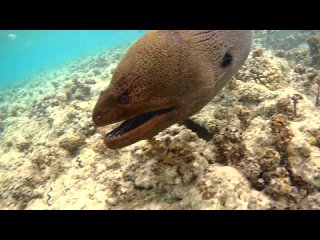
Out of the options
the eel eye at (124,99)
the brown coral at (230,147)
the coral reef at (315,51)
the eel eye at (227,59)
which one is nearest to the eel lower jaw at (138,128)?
the eel eye at (124,99)

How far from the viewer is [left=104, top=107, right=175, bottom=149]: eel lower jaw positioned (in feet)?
9.89

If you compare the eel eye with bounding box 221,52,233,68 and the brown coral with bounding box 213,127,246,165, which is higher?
the eel eye with bounding box 221,52,233,68

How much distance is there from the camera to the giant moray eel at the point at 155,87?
2.97m

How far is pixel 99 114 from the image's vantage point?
304 centimetres

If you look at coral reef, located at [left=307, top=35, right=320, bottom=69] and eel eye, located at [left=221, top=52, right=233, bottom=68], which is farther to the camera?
coral reef, located at [left=307, top=35, right=320, bottom=69]

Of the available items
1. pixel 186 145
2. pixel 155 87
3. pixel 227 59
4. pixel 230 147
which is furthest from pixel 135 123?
pixel 227 59

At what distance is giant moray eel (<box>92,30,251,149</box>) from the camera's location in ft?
9.74

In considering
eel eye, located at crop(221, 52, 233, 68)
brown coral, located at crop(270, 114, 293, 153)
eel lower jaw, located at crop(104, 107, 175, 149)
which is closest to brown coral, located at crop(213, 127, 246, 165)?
brown coral, located at crop(270, 114, 293, 153)

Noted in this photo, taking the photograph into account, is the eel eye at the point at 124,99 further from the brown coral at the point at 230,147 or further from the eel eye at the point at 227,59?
the eel eye at the point at 227,59

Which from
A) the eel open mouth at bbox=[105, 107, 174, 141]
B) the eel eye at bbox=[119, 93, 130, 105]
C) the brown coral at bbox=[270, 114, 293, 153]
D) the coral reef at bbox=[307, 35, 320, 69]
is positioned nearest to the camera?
the eel eye at bbox=[119, 93, 130, 105]

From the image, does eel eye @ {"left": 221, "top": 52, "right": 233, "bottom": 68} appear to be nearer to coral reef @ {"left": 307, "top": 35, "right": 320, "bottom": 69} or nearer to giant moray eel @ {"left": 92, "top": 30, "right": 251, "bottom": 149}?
giant moray eel @ {"left": 92, "top": 30, "right": 251, "bottom": 149}

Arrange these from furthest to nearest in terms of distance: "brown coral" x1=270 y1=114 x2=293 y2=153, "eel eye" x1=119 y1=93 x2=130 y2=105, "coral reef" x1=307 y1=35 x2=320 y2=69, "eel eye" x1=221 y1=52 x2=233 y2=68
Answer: "coral reef" x1=307 y1=35 x2=320 y2=69
"eel eye" x1=221 y1=52 x2=233 y2=68
"brown coral" x1=270 y1=114 x2=293 y2=153
"eel eye" x1=119 y1=93 x2=130 y2=105

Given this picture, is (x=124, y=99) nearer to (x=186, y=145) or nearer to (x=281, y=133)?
(x=186, y=145)
